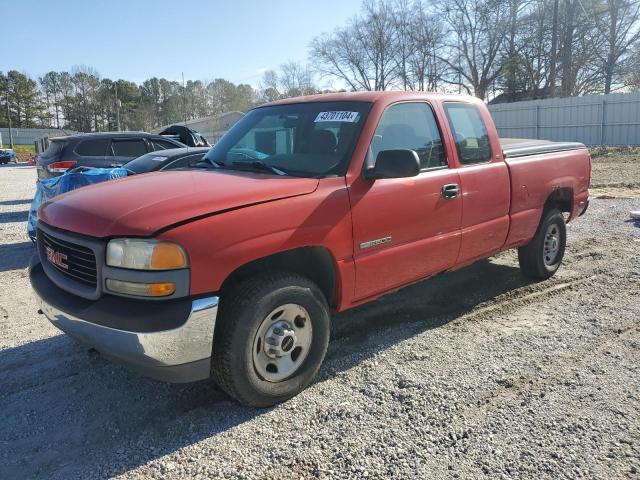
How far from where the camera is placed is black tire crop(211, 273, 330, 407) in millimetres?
2914

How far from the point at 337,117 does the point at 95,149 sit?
29.0 ft

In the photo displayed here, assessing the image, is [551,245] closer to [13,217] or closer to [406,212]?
[406,212]

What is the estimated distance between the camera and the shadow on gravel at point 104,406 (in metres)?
2.79

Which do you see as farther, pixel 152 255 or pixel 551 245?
pixel 551 245

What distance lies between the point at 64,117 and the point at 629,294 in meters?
99.4

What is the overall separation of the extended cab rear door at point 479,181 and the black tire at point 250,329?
1767 millimetres

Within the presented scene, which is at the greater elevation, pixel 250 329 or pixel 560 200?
pixel 560 200

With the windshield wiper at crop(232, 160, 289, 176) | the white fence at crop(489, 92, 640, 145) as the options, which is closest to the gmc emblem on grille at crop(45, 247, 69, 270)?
the windshield wiper at crop(232, 160, 289, 176)

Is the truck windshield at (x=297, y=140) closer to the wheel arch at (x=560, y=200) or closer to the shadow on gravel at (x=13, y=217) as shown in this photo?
the wheel arch at (x=560, y=200)

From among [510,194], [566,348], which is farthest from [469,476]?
[510,194]

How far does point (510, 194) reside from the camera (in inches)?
190

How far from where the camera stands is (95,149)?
36.5 ft

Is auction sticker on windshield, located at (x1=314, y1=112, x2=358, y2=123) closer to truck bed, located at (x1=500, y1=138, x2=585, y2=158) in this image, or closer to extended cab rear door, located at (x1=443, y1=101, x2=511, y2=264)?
extended cab rear door, located at (x1=443, y1=101, x2=511, y2=264)

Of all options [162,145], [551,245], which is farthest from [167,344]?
[162,145]
